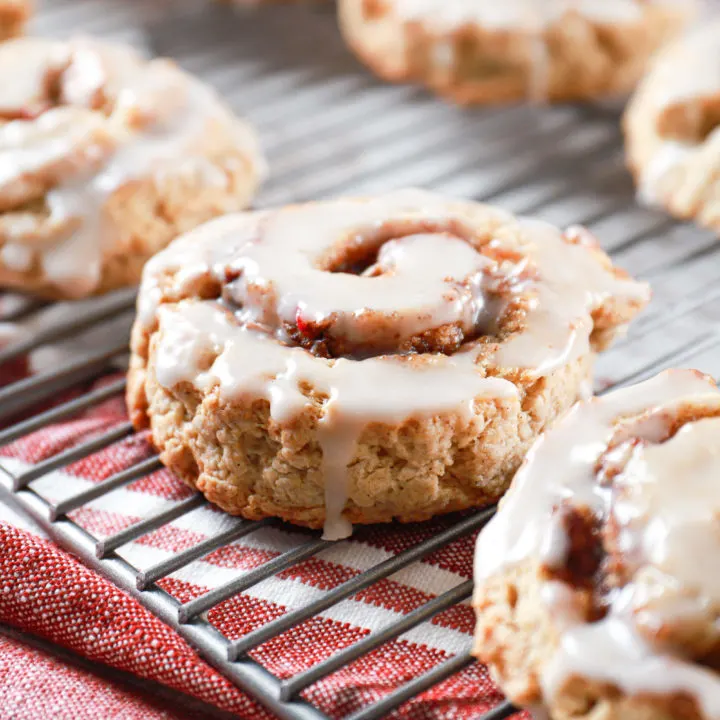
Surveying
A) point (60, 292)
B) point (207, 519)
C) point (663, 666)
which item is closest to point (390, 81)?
point (60, 292)

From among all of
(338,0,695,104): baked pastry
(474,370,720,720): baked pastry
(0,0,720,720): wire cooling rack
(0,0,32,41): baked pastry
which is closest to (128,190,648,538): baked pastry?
(0,0,720,720): wire cooling rack

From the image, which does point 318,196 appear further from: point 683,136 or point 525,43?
point 683,136

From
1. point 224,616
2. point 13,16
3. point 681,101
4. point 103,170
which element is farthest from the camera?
point 13,16

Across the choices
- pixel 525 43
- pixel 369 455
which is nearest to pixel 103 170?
pixel 369 455

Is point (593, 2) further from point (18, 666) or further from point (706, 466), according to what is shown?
point (18, 666)

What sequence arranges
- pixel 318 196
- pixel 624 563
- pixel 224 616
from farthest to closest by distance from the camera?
pixel 318 196
pixel 224 616
pixel 624 563

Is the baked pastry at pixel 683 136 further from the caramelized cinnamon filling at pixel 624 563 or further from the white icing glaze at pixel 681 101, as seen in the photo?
the caramelized cinnamon filling at pixel 624 563

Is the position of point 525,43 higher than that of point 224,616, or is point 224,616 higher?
point 525,43
